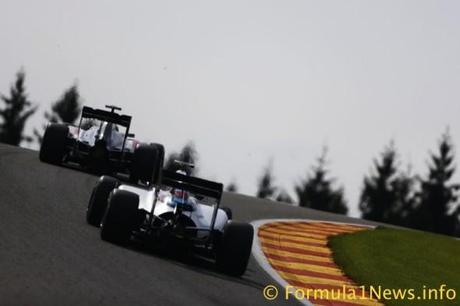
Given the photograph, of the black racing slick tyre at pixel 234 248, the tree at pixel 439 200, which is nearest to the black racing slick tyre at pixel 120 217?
the black racing slick tyre at pixel 234 248

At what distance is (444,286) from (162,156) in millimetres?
7914

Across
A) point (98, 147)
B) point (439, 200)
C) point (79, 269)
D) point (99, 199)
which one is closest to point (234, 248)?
point (99, 199)

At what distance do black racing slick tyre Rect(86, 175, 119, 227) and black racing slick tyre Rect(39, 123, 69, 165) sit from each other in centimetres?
654

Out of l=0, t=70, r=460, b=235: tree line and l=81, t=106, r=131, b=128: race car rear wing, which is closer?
l=81, t=106, r=131, b=128: race car rear wing

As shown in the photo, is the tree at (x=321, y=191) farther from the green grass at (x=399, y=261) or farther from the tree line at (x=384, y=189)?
the green grass at (x=399, y=261)

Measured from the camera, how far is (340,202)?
73.8 meters

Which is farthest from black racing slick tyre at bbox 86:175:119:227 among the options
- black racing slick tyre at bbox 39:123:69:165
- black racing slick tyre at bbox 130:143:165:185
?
black racing slick tyre at bbox 39:123:69:165

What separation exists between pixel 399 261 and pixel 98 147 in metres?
6.35

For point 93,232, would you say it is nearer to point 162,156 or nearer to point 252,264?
point 252,264

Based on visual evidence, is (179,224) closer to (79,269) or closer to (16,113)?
(79,269)

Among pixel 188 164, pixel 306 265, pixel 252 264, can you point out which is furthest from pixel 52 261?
pixel 306 265

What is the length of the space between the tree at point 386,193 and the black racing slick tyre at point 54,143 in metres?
50.2

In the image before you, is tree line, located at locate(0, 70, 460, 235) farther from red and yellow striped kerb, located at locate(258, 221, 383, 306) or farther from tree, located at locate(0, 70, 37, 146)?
red and yellow striped kerb, located at locate(258, 221, 383, 306)

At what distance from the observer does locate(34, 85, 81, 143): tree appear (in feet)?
245
